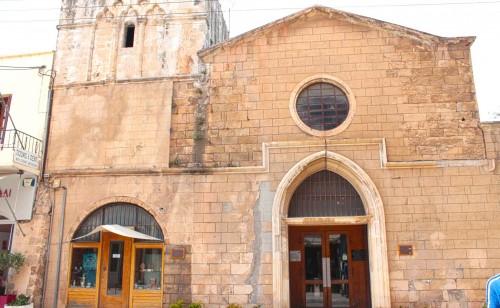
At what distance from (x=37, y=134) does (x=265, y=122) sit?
6.73 m

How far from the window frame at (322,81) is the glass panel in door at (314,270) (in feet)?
9.53

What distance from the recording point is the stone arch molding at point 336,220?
34.0ft

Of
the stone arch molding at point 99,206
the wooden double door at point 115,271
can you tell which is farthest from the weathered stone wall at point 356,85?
the wooden double door at point 115,271

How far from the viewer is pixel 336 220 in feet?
36.1

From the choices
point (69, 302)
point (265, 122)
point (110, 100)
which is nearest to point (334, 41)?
point (265, 122)

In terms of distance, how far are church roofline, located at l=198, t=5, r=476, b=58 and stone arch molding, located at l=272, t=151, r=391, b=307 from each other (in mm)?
3875

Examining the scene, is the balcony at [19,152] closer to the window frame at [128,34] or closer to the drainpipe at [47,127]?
the drainpipe at [47,127]

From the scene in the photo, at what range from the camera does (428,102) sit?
37.0ft

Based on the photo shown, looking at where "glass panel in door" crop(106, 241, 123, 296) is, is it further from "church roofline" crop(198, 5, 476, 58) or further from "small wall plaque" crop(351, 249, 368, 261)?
"small wall plaque" crop(351, 249, 368, 261)

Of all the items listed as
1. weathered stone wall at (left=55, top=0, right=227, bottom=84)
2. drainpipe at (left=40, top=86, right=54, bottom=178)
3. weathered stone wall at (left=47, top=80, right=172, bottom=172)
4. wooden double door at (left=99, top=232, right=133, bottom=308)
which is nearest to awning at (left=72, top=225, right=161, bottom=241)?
wooden double door at (left=99, top=232, right=133, bottom=308)

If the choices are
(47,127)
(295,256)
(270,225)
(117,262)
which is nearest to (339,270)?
(295,256)

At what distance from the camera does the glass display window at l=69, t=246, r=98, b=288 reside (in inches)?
454

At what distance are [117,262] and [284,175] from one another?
5.12 m

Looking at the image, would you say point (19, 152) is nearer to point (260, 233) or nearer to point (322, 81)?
point (260, 233)
